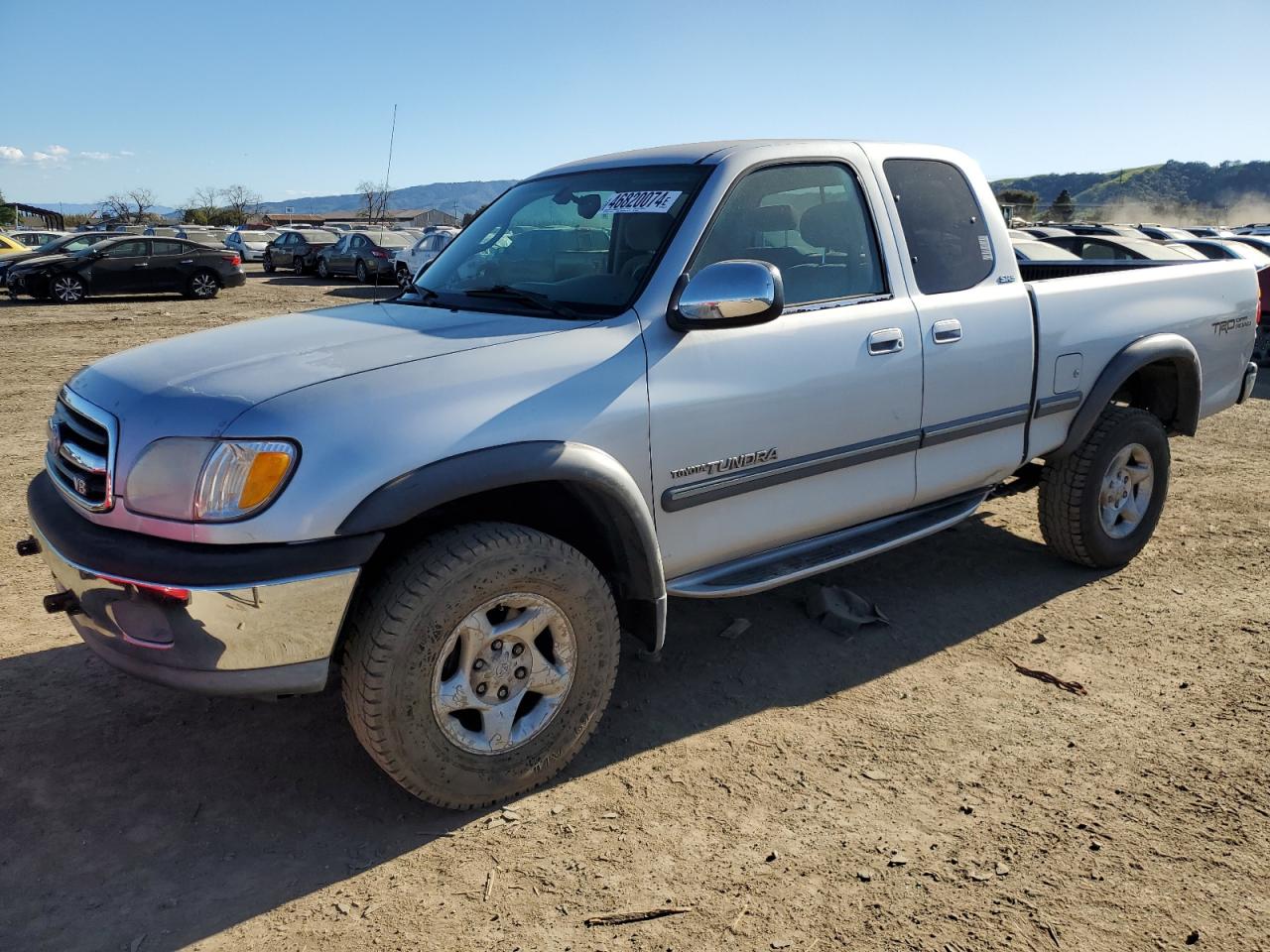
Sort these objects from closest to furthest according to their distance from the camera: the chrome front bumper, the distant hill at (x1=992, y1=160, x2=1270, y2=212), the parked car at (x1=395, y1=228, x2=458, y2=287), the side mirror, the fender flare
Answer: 1. the chrome front bumper
2. the side mirror
3. the fender flare
4. the parked car at (x1=395, y1=228, x2=458, y2=287)
5. the distant hill at (x1=992, y1=160, x2=1270, y2=212)

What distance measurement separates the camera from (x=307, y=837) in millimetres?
2939

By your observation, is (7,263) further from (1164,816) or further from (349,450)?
(1164,816)

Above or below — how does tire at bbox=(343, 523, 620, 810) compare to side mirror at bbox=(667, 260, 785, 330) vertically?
below

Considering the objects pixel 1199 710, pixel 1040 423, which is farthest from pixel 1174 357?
pixel 1199 710

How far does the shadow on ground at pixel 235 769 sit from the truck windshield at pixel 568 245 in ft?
5.04

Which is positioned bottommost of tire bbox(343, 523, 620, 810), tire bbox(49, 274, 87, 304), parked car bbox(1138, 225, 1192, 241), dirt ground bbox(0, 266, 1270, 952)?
dirt ground bbox(0, 266, 1270, 952)

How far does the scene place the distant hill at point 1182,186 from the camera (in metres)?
120

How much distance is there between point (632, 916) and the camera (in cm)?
261

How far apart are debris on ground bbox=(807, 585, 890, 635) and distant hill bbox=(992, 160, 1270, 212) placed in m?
118

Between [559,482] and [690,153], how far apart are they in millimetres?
1446

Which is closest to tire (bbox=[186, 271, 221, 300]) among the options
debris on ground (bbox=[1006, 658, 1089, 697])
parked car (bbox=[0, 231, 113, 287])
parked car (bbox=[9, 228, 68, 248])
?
parked car (bbox=[0, 231, 113, 287])

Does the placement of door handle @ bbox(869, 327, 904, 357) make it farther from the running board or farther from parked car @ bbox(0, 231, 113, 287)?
parked car @ bbox(0, 231, 113, 287)

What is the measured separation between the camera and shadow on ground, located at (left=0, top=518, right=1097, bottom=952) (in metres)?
2.67

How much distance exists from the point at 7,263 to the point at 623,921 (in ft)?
76.5
